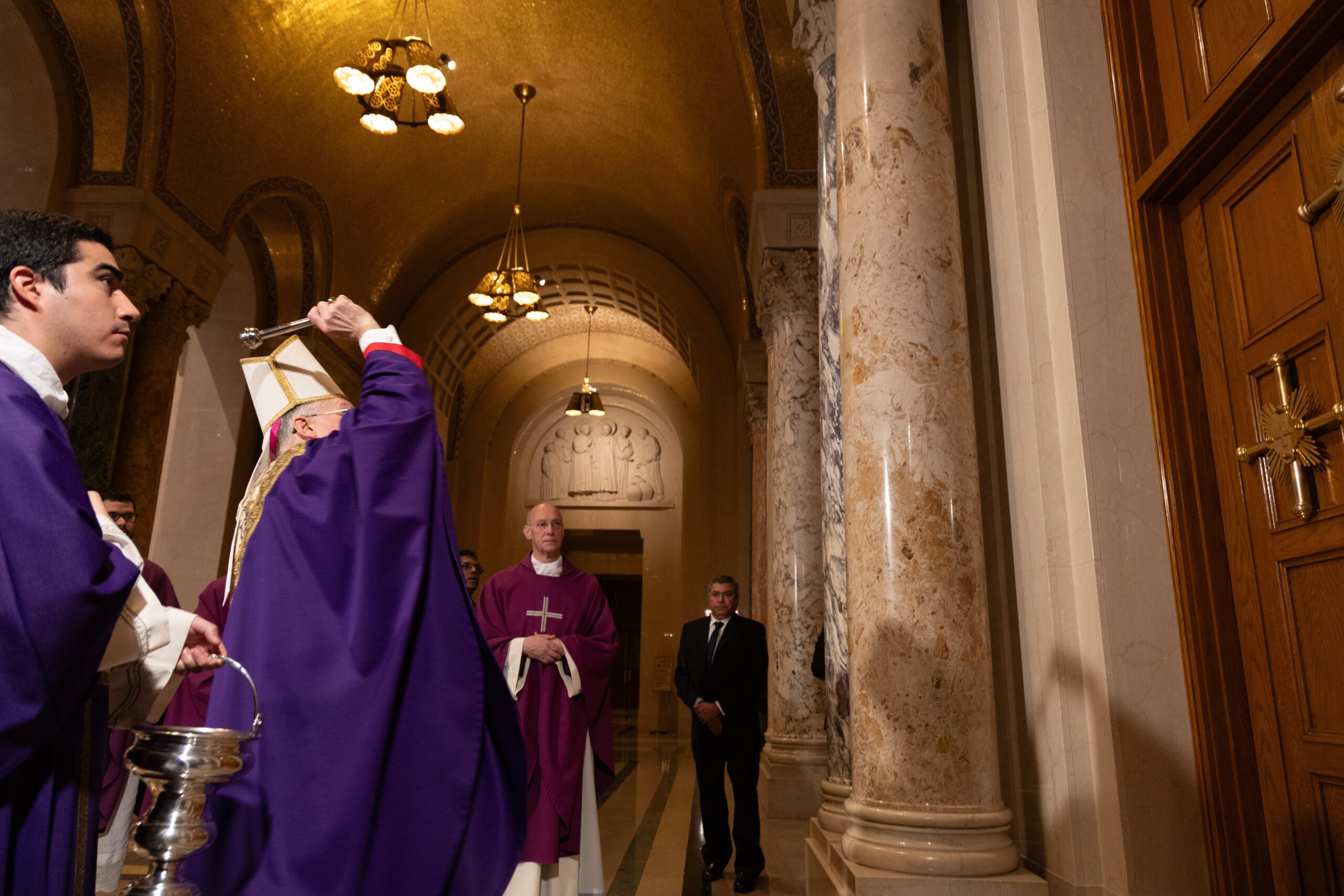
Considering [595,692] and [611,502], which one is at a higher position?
[611,502]

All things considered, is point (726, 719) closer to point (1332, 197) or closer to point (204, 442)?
point (1332, 197)

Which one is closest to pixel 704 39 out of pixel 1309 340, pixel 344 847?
pixel 1309 340

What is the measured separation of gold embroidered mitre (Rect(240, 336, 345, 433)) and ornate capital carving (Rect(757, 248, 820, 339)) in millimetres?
5925

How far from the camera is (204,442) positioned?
11297mm

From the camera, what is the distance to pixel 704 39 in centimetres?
956

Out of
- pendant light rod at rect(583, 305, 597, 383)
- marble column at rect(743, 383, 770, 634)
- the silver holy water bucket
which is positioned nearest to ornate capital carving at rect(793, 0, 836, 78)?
the silver holy water bucket

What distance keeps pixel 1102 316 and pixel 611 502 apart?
1894 cm

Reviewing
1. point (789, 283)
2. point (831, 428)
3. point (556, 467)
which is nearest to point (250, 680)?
point (831, 428)

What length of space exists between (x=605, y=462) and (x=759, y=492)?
11.2m

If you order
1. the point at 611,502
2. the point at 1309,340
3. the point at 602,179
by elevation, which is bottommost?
the point at 1309,340

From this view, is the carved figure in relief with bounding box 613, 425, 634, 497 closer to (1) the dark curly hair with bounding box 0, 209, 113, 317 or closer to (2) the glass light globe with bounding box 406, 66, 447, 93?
(2) the glass light globe with bounding box 406, 66, 447, 93

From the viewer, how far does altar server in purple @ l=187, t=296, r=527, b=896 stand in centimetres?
196

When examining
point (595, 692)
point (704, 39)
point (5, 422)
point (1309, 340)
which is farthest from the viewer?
point (704, 39)

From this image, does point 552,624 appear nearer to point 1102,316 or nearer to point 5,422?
point 1102,316
